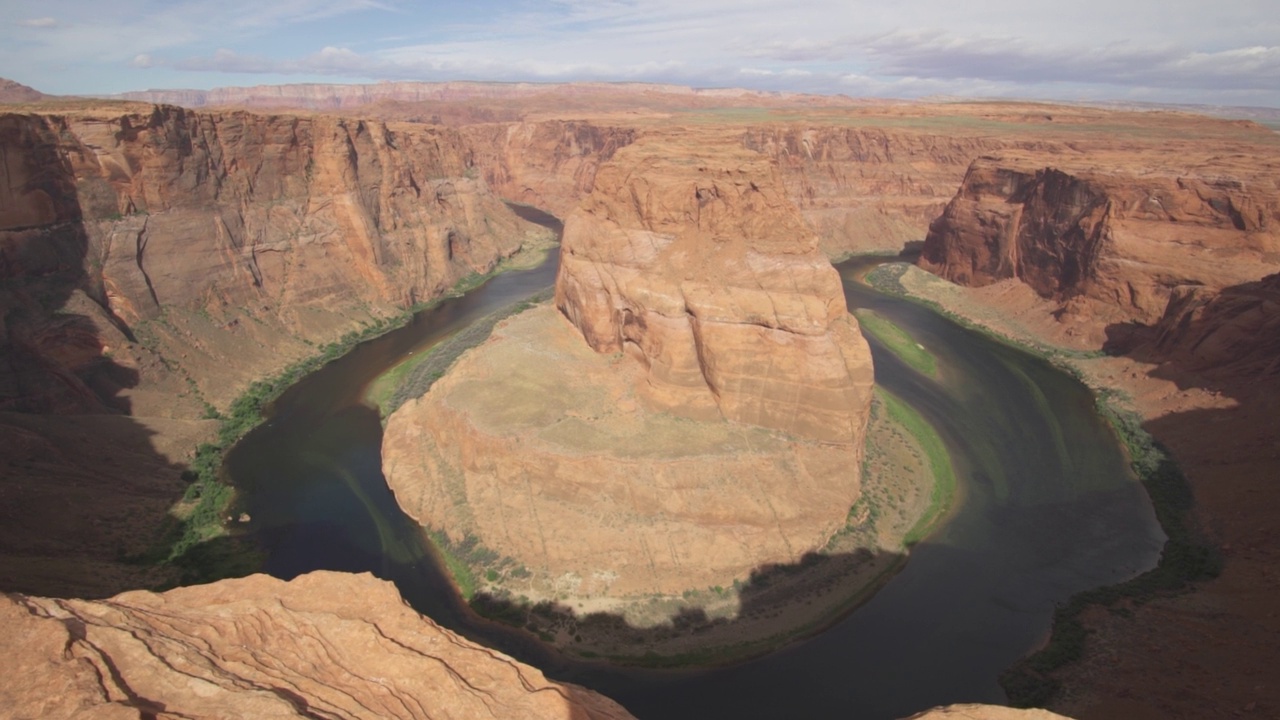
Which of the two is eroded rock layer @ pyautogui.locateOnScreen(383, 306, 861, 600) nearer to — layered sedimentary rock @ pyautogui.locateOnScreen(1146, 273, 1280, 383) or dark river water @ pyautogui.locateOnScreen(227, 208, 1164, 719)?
dark river water @ pyautogui.locateOnScreen(227, 208, 1164, 719)

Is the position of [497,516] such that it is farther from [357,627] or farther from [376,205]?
[376,205]

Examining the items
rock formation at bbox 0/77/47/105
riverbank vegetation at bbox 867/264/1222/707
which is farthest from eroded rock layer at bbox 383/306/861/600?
rock formation at bbox 0/77/47/105

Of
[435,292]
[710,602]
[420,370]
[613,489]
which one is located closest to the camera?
[710,602]

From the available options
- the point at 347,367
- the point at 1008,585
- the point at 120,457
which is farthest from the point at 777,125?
the point at 120,457

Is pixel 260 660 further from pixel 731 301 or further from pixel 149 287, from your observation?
pixel 149 287

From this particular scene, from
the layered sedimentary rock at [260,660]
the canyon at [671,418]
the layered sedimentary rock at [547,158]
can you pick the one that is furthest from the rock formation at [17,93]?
the layered sedimentary rock at [260,660]

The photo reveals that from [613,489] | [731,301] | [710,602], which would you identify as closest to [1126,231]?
[731,301]
